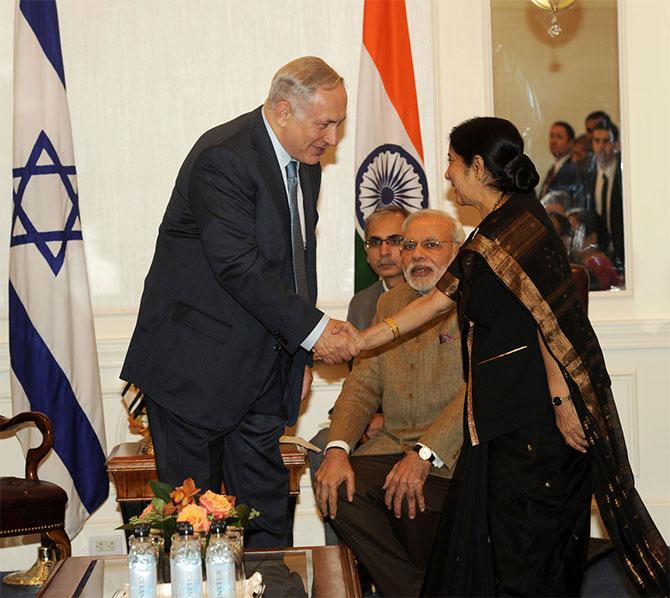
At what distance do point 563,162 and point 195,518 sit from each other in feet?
11.6

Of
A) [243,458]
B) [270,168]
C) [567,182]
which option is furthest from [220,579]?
[567,182]

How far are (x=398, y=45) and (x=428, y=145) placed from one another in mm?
556

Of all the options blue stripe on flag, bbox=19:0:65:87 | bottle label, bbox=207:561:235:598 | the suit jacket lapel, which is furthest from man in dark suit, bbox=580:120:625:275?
bottle label, bbox=207:561:235:598

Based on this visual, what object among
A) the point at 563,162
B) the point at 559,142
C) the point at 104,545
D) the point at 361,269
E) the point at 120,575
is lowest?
the point at 104,545

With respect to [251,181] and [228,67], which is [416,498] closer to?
[251,181]

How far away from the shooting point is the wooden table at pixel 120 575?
2826 millimetres

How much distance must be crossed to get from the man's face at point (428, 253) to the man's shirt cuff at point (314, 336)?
29.1 inches

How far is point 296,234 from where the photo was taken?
351cm

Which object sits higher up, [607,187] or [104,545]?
[607,187]

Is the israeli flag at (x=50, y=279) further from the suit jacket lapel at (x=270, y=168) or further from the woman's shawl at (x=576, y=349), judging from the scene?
the woman's shawl at (x=576, y=349)

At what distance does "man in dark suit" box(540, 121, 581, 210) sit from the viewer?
212 inches

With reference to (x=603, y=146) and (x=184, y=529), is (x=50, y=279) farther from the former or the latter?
(x=603, y=146)

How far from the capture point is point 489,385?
3.26 meters

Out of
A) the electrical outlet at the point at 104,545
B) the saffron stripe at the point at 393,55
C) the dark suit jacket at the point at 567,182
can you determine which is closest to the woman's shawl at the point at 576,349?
the saffron stripe at the point at 393,55
